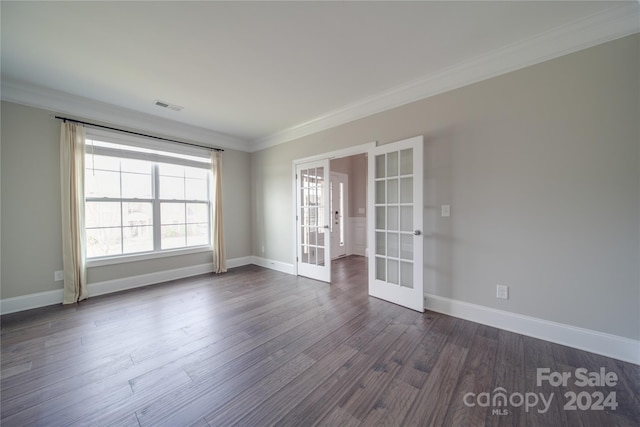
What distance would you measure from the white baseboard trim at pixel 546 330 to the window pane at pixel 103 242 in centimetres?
469

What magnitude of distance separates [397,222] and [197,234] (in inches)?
151

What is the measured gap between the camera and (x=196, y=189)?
459 centimetres

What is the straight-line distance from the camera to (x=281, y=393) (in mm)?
1587

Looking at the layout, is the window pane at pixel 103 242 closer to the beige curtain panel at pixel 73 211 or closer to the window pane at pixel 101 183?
the beige curtain panel at pixel 73 211

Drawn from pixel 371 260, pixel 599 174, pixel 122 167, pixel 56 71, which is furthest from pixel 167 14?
pixel 599 174

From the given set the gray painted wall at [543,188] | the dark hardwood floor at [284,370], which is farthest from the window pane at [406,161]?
the dark hardwood floor at [284,370]

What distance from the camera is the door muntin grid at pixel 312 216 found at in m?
Answer: 4.12

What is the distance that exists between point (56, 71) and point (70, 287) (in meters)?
2.70

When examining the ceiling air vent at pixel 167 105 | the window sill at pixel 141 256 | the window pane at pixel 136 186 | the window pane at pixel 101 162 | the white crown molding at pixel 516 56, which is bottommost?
the window sill at pixel 141 256

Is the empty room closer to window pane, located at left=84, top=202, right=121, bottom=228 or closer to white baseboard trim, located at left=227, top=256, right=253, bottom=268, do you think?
window pane, located at left=84, top=202, right=121, bottom=228

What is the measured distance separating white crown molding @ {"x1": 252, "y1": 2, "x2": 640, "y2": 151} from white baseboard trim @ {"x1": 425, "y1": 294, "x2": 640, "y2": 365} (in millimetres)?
2451

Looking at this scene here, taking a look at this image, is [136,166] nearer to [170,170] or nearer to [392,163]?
[170,170]

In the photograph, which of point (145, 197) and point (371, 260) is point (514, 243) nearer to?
point (371, 260)

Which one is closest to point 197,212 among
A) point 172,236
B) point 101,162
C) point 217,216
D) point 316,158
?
point 217,216
